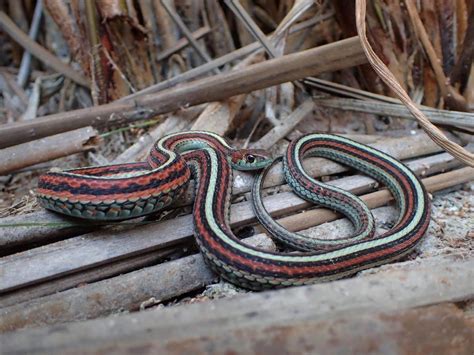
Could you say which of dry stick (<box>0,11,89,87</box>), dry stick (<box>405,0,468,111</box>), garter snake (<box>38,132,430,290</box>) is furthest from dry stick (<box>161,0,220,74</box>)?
→ dry stick (<box>405,0,468,111</box>)

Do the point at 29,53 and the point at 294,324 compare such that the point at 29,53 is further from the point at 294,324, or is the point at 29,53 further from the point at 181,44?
the point at 294,324

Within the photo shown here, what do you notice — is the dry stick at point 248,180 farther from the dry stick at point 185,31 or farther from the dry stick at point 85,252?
the dry stick at point 185,31

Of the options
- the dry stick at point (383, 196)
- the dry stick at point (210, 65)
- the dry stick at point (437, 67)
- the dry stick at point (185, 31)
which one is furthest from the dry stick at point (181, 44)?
the dry stick at point (383, 196)

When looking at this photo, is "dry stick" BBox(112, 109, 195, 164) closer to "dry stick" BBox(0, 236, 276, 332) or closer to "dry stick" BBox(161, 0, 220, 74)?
"dry stick" BBox(161, 0, 220, 74)

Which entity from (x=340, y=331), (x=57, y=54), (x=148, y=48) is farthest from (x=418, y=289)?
(x=57, y=54)

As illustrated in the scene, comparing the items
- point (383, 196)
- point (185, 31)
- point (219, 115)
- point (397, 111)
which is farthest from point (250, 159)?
point (185, 31)

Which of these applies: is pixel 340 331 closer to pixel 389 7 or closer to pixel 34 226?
pixel 34 226
